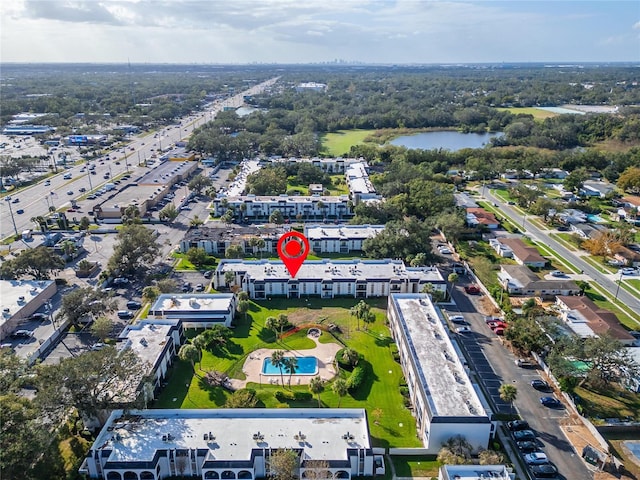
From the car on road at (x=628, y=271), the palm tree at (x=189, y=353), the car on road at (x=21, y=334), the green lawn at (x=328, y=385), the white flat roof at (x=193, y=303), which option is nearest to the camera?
the green lawn at (x=328, y=385)

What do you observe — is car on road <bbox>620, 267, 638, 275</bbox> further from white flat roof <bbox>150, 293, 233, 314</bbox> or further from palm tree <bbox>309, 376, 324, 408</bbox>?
white flat roof <bbox>150, 293, 233, 314</bbox>

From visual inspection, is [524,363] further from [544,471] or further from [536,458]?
[544,471]

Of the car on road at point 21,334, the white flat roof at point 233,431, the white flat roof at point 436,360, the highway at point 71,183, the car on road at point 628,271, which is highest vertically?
the white flat roof at point 436,360

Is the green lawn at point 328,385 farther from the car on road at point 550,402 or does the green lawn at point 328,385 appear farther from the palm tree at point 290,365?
the car on road at point 550,402

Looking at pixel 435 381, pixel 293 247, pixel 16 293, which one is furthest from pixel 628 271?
pixel 16 293

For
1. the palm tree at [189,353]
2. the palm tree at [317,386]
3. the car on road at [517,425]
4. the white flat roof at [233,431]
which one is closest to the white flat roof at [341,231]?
the palm tree at [189,353]

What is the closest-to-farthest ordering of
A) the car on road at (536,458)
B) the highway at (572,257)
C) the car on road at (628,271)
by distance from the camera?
the car on road at (536,458), the highway at (572,257), the car on road at (628,271)
